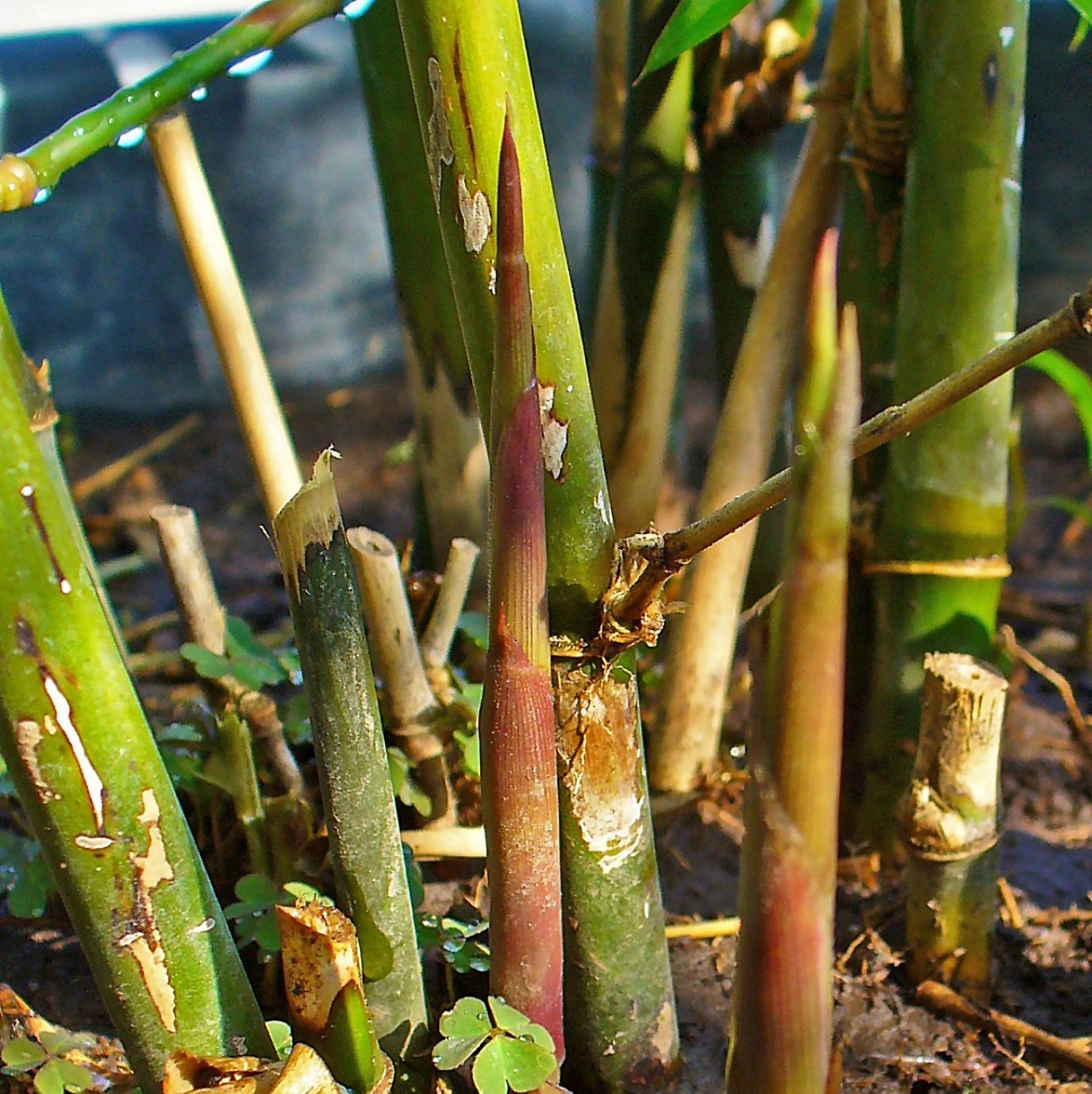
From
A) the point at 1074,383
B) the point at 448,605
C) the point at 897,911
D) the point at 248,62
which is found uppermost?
the point at 248,62

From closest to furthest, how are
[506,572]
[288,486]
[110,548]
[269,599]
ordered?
1. [506,572]
2. [288,486]
3. [269,599]
4. [110,548]

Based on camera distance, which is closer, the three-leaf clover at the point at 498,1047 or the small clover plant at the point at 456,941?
the three-leaf clover at the point at 498,1047

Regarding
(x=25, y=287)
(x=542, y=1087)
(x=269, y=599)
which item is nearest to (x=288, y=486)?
(x=542, y=1087)

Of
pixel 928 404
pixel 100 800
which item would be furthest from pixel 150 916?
pixel 928 404

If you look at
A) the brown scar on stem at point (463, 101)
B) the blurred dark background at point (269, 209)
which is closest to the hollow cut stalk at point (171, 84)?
the brown scar on stem at point (463, 101)

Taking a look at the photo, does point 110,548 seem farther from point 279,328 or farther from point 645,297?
point 645,297

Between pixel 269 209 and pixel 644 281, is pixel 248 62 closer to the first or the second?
pixel 644 281

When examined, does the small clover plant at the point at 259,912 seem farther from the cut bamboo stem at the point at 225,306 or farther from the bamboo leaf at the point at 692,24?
the bamboo leaf at the point at 692,24
